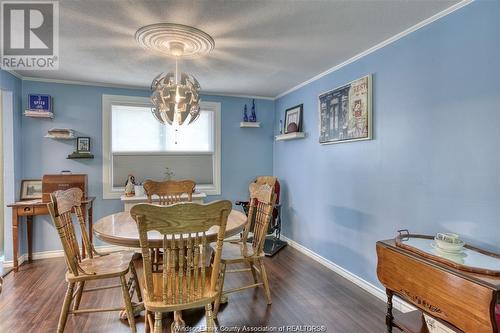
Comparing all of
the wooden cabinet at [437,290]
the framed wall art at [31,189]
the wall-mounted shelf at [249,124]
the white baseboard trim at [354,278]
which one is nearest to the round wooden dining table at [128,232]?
the wooden cabinet at [437,290]

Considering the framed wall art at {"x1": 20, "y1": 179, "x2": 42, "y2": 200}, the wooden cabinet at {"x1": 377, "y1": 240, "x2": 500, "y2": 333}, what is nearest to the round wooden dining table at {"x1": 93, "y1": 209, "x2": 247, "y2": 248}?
the wooden cabinet at {"x1": 377, "y1": 240, "x2": 500, "y2": 333}

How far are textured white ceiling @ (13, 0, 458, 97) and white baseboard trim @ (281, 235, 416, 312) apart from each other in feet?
7.55

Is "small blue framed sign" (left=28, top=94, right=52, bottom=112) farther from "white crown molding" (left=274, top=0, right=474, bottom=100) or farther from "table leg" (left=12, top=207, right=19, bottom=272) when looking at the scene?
"white crown molding" (left=274, top=0, right=474, bottom=100)

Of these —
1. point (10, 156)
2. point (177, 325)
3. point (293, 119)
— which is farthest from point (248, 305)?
point (10, 156)

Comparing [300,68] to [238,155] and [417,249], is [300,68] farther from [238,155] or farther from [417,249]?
[417,249]

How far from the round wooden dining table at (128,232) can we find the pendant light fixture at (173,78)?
3.11ft

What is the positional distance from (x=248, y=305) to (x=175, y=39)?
2.40 meters

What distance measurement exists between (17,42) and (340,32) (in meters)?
2.82

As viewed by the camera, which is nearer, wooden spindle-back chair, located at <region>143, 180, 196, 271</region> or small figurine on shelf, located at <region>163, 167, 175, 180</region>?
wooden spindle-back chair, located at <region>143, 180, 196, 271</region>

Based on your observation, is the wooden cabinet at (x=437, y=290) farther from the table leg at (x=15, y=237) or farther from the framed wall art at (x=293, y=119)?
the table leg at (x=15, y=237)

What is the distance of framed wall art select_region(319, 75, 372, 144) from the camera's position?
2.73m

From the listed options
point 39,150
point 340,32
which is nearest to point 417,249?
point 340,32

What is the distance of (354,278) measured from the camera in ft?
9.56

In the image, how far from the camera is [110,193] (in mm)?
3855
